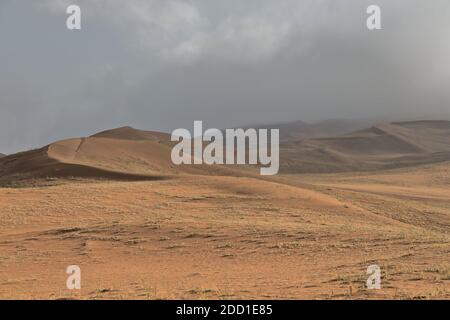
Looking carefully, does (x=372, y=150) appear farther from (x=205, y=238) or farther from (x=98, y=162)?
(x=205, y=238)

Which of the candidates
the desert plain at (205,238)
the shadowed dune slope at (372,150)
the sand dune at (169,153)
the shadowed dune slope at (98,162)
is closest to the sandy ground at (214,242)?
the desert plain at (205,238)

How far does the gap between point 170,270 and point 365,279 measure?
5.94 meters

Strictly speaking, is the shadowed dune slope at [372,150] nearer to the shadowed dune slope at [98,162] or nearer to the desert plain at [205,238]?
the shadowed dune slope at [98,162]

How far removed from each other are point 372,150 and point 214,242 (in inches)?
4163

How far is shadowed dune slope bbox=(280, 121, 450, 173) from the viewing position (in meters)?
91.7

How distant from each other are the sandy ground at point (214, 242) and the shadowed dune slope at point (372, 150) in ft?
166

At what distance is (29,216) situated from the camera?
27312 millimetres

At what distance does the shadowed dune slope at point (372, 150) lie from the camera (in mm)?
91688

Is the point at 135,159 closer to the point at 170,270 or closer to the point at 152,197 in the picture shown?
the point at 152,197

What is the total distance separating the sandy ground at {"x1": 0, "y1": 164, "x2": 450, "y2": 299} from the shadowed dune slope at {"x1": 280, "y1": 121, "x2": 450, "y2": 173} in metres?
50.5

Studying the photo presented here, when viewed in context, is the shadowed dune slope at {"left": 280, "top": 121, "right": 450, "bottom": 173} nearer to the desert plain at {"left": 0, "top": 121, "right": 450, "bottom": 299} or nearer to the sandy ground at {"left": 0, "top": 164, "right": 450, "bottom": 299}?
the desert plain at {"left": 0, "top": 121, "right": 450, "bottom": 299}

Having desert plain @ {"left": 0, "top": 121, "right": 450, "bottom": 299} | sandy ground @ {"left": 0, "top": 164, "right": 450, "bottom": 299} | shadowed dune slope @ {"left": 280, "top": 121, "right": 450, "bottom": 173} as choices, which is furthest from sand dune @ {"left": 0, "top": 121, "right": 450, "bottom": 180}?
sandy ground @ {"left": 0, "top": 164, "right": 450, "bottom": 299}
